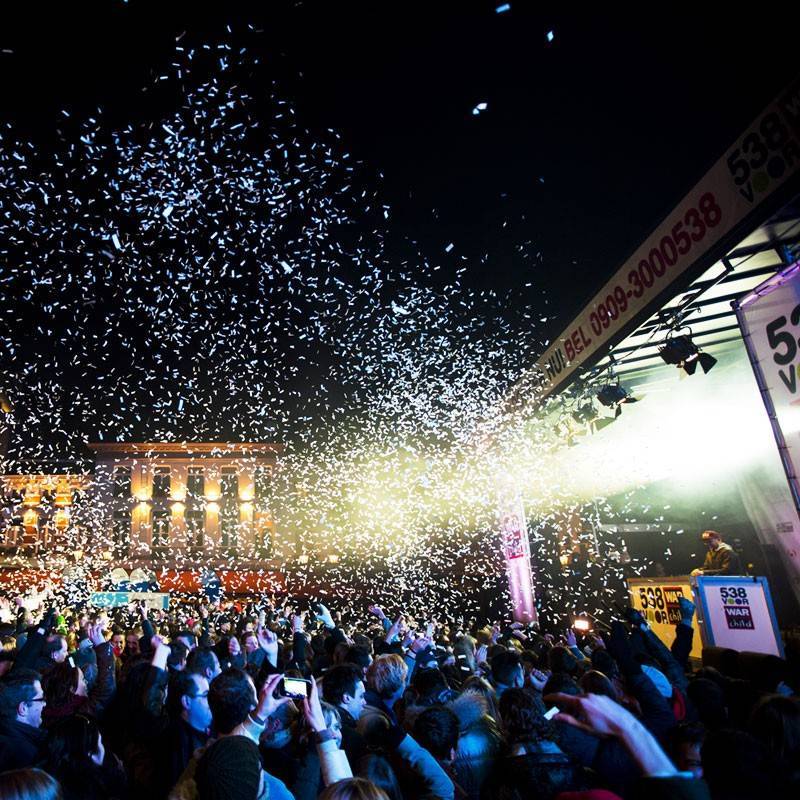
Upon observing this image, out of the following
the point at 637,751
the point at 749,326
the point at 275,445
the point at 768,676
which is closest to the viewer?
the point at 637,751

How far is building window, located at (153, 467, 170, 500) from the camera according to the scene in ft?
167

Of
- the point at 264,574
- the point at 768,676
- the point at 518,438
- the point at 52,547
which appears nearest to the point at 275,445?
the point at 264,574

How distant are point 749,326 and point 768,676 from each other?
3.56 m

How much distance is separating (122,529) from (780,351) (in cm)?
5179

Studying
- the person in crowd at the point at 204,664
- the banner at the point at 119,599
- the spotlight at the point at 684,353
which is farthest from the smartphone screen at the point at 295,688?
the banner at the point at 119,599

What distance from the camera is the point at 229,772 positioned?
212cm

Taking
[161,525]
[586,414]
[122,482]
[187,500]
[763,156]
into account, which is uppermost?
[122,482]

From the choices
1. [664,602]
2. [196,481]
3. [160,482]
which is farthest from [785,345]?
[160,482]

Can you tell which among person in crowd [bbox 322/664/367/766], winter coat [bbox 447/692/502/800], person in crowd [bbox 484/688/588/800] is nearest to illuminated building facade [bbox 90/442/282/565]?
person in crowd [bbox 322/664/367/766]

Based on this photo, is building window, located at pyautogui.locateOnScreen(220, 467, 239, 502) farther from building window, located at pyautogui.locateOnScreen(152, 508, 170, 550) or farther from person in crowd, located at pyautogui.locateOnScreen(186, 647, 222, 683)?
person in crowd, located at pyautogui.locateOnScreen(186, 647, 222, 683)

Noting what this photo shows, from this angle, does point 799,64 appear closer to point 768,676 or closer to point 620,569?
point 768,676

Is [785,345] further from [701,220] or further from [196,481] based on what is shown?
[196,481]

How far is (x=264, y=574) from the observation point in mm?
44656

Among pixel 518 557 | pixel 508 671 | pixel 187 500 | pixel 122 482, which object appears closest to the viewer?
pixel 508 671
